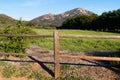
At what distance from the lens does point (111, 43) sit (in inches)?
730

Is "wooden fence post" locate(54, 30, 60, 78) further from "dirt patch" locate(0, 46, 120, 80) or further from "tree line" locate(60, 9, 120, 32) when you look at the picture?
"tree line" locate(60, 9, 120, 32)

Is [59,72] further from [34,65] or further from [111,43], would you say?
[111,43]

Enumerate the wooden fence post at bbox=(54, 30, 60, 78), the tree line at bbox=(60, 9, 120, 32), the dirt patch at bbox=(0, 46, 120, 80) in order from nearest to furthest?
the wooden fence post at bbox=(54, 30, 60, 78) < the dirt patch at bbox=(0, 46, 120, 80) < the tree line at bbox=(60, 9, 120, 32)

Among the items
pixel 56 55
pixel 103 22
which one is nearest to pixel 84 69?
pixel 56 55

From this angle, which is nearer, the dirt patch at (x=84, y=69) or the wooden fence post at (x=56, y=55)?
the wooden fence post at (x=56, y=55)

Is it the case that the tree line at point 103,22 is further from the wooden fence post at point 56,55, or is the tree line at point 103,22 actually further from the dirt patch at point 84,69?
the wooden fence post at point 56,55

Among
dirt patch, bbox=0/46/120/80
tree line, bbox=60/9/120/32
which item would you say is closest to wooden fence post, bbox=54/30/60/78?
dirt patch, bbox=0/46/120/80

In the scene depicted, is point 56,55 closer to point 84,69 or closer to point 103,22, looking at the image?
Answer: point 84,69

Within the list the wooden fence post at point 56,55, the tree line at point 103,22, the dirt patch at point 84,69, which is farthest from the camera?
the tree line at point 103,22

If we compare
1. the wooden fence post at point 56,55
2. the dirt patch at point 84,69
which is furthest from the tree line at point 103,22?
the wooden fence post at point 56,55

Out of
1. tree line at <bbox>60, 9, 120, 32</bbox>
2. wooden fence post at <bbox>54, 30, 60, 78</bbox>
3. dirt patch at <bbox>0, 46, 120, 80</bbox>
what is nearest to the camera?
wooden fence post at <bbox>54, 30, 60, 78</bbox>

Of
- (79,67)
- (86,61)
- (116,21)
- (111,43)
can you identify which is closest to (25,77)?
(79,67)

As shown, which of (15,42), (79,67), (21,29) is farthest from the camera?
(21,29)

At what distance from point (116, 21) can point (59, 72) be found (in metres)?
50.2
